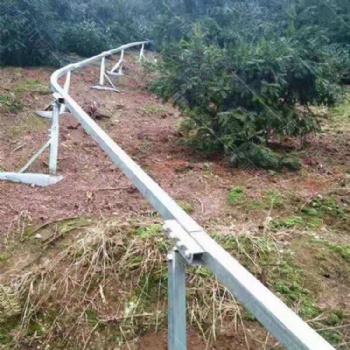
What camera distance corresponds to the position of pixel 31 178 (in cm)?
402

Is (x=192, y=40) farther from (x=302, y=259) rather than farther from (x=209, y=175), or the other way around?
(x=302, y=259)

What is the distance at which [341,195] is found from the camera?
413 centimetres

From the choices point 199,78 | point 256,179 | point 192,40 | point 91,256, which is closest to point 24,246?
point 91,256

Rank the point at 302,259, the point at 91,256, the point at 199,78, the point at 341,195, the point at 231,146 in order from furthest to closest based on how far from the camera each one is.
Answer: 1. the point at 199,78
2. the point at 231,146
3. the point at 341,195
4. the point at 302,259
5. the point at 91,256

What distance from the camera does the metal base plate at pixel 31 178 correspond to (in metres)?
4.02

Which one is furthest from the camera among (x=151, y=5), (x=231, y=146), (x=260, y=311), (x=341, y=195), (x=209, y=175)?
(x=151, y=5)

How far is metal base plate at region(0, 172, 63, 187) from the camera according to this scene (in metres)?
4.02

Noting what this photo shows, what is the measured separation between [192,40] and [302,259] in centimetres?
350

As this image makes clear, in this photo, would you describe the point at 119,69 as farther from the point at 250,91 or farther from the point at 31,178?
the point at 31,178

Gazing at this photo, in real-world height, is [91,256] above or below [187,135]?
above

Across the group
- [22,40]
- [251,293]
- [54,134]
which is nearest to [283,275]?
[251,293]

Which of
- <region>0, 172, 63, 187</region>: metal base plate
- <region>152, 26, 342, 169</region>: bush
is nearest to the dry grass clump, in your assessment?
<region>0, 172, 63, 187</region>: metal base plate

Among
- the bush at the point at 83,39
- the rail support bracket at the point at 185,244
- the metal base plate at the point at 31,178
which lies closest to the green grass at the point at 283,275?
the rail support bracket at the point at 185,244

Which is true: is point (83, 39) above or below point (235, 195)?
below
